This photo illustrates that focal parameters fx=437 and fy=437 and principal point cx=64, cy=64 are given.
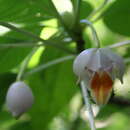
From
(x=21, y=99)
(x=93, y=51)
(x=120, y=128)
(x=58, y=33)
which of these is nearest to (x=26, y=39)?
(x=58, y=33)

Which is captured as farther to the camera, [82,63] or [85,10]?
[85,10]

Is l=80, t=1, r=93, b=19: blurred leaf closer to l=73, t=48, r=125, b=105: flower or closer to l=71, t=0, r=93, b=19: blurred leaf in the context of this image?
l=71, t=0, r=93, b=19: blurred leaf

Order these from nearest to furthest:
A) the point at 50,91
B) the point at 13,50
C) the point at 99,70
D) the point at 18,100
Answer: the point at 99,70
the point at 18,100
the point at 13,50
the point at 50,91

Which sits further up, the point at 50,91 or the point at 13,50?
the point at 13,50

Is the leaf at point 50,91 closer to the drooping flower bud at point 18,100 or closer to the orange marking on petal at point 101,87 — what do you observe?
the drooping flower bud at point 18,100

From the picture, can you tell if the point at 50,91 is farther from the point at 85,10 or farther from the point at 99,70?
the point at 99,70

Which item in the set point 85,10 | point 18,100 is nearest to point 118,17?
point 85,10

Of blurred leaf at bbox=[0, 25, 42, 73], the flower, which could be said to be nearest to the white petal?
the flower
